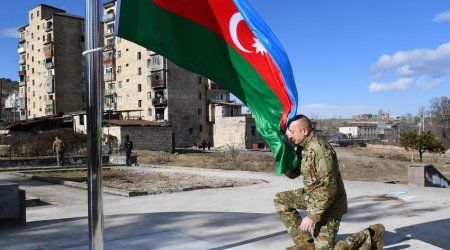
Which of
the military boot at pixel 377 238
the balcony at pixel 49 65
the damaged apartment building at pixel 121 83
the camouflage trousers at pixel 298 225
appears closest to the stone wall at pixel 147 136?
the damaged apartment building at pixel 121 83

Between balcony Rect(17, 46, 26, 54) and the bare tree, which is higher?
balcony Rect(17, 46, 26, 54)

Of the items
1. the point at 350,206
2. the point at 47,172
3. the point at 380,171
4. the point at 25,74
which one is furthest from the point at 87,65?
the point at 25,74

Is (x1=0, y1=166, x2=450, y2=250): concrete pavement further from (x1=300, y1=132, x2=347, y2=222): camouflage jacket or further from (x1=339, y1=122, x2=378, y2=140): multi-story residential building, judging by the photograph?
(x1=339, y1=122, x2=378, y2=140): multi-story residential building

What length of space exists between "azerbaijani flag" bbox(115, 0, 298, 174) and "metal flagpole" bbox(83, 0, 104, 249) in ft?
2.58

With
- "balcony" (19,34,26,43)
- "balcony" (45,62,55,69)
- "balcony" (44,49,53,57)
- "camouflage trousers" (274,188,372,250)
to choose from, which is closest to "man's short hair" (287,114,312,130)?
"camouflage trousers" (274,188,372,250)

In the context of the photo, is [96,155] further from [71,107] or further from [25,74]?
[25,74]

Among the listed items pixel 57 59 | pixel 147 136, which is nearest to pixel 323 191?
pixel 147 136

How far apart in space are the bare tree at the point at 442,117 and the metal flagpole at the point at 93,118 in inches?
4294

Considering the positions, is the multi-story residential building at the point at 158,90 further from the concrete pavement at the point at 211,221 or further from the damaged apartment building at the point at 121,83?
the concrete pavement at the point at 211,221

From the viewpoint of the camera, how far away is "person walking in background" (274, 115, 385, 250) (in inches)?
180

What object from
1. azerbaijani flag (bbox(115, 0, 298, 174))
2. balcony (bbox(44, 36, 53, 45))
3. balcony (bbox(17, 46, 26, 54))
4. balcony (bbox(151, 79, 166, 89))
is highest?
balcony (bbox(17, 46, 26, 54))

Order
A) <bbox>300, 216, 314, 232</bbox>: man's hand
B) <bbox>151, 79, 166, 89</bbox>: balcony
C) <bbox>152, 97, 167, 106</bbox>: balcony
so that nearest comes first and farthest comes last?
<bbox>300, 216, 314, 232</bbox>: man's hand
<bbox>151, 79, 166, 89</bbox>: balcony
<bbox>152, 97, 167, 106</bbox>: balcony

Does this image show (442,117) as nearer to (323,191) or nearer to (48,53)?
(48,53)

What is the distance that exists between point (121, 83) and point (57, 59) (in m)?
14.5
